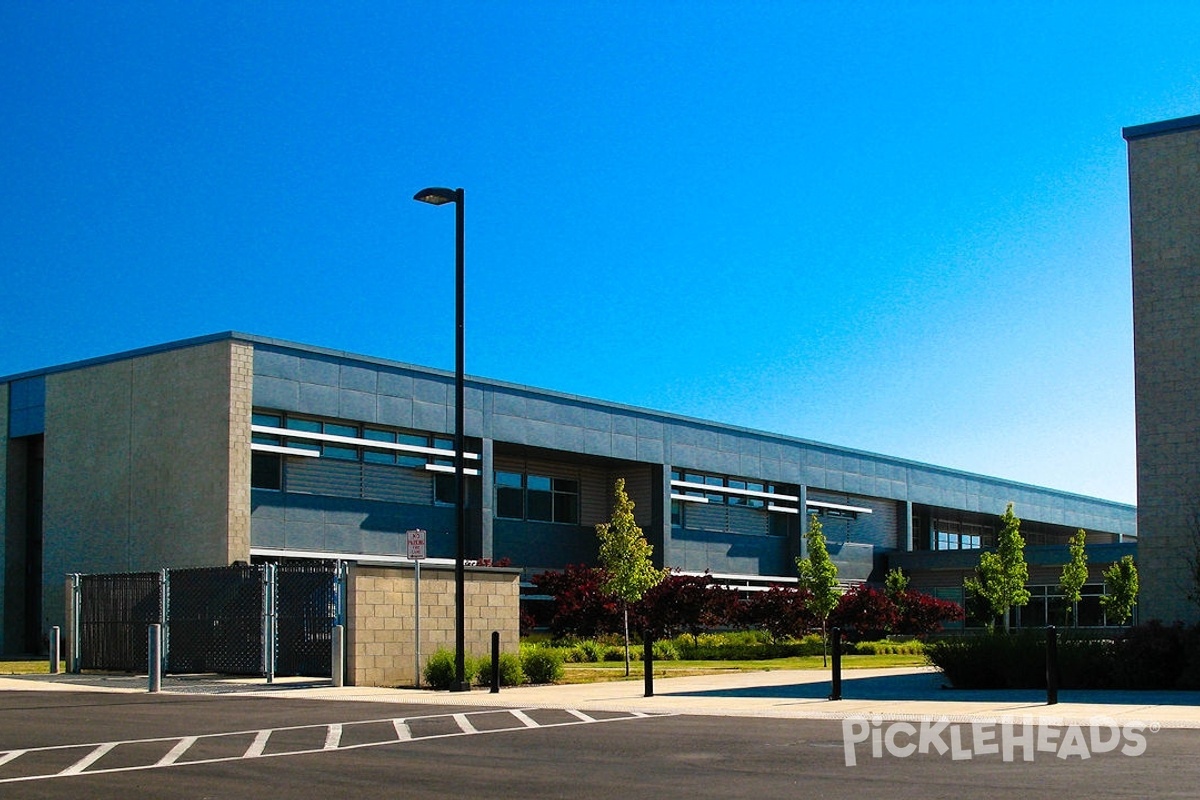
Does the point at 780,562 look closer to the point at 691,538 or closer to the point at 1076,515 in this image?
the point at 691,538

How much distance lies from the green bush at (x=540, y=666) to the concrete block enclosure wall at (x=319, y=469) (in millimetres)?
1955

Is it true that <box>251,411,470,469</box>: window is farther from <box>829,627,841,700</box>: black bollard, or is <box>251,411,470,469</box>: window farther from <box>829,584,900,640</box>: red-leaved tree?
<box>829,627,841,700</box>: black bollard

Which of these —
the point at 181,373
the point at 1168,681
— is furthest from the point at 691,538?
the point at 1168,681

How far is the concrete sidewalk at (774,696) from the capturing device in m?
16.4

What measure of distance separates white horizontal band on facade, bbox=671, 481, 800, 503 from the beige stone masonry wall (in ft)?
84.0

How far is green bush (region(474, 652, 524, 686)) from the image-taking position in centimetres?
2436

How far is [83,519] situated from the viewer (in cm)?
4081

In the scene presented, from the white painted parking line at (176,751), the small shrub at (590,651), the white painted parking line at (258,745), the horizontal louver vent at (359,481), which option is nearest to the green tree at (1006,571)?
the small shrub at (590,651)

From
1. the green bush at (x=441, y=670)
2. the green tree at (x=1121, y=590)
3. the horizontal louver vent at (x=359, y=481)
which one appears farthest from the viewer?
the green tree at (x=1121, y=590)

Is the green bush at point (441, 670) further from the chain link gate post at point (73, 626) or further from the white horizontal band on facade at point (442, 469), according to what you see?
the white horizontal band on facade at point (442, 469)

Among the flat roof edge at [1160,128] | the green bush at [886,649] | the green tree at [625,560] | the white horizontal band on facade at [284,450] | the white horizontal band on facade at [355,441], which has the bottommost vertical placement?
the green bush at [886,649]

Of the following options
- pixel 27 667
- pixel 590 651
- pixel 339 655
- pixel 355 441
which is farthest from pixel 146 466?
pixel 339 655

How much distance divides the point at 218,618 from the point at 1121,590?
138ft

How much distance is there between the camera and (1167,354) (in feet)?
88.3
